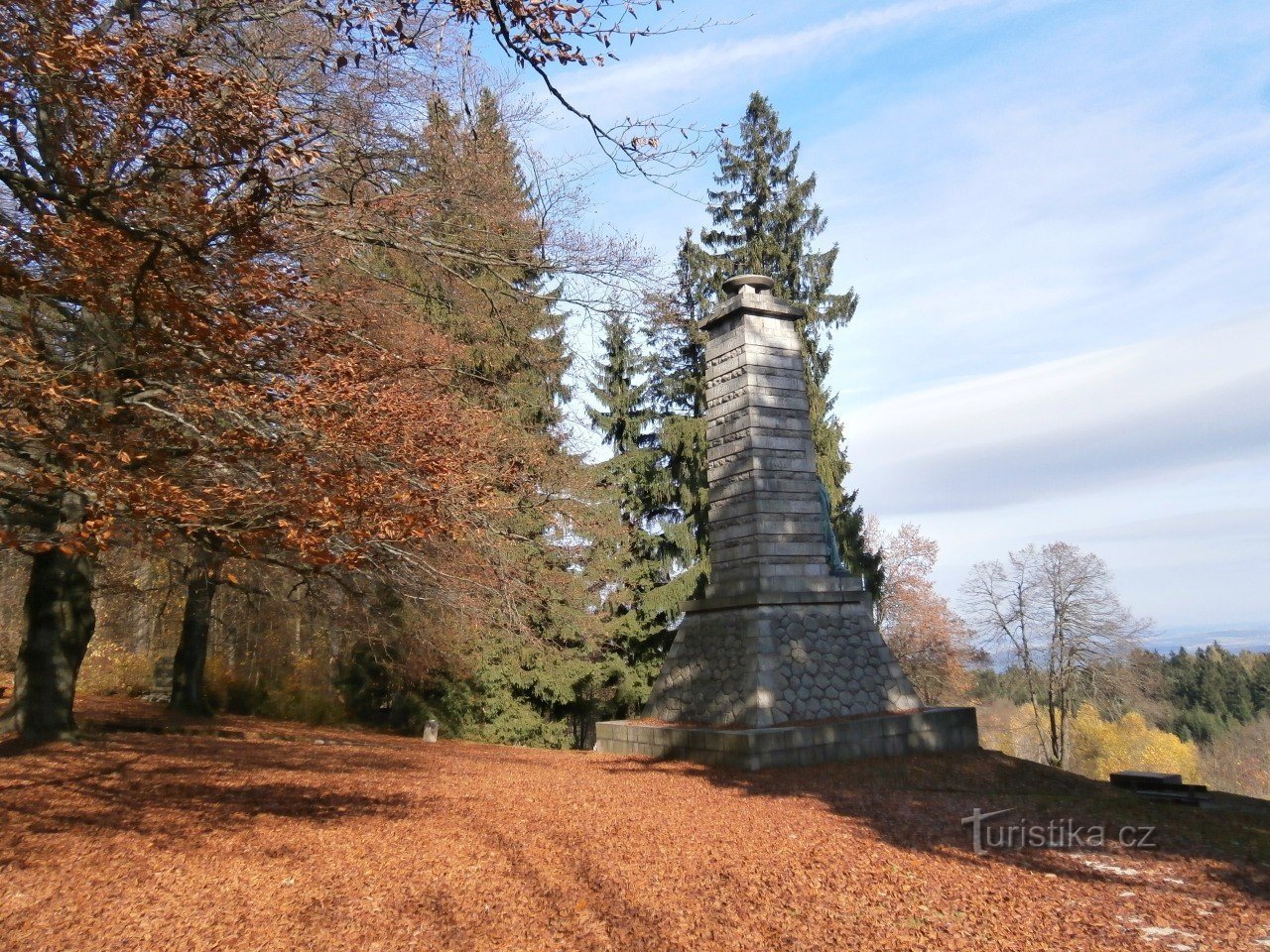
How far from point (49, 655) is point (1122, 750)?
41158mm

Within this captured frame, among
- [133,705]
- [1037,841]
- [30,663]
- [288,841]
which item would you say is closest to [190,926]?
[288,841]

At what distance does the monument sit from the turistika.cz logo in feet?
11.0

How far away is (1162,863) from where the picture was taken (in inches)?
200

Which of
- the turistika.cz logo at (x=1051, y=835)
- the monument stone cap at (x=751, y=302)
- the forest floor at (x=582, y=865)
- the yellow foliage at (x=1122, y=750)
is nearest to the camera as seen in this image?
the forest floor at (x=582, y=865)

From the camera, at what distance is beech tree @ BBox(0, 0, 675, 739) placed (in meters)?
5.31

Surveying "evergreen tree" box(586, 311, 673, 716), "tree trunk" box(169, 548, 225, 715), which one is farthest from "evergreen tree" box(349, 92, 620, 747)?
"tree trunk" box(169, 548, 225, 715)

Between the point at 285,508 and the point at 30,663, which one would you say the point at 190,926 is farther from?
the point at 30,663

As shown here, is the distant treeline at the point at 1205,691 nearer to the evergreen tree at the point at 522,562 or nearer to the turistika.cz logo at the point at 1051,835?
the evergreen tree at the point at 522,562

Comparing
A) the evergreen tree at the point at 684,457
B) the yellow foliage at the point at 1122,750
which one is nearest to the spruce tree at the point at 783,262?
the evergreen tree at the point at 684,457

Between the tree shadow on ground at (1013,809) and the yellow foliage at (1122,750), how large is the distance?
2986 centimetres

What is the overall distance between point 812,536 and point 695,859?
248 inches

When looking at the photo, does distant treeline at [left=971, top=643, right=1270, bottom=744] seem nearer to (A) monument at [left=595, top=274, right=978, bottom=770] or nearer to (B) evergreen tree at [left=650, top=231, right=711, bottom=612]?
(B) evergreen tree at [left=650, top=231, right=711, bottom=612]

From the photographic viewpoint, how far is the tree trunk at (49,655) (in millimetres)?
8164

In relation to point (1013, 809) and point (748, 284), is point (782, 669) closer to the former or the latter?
point (1013, 809)
